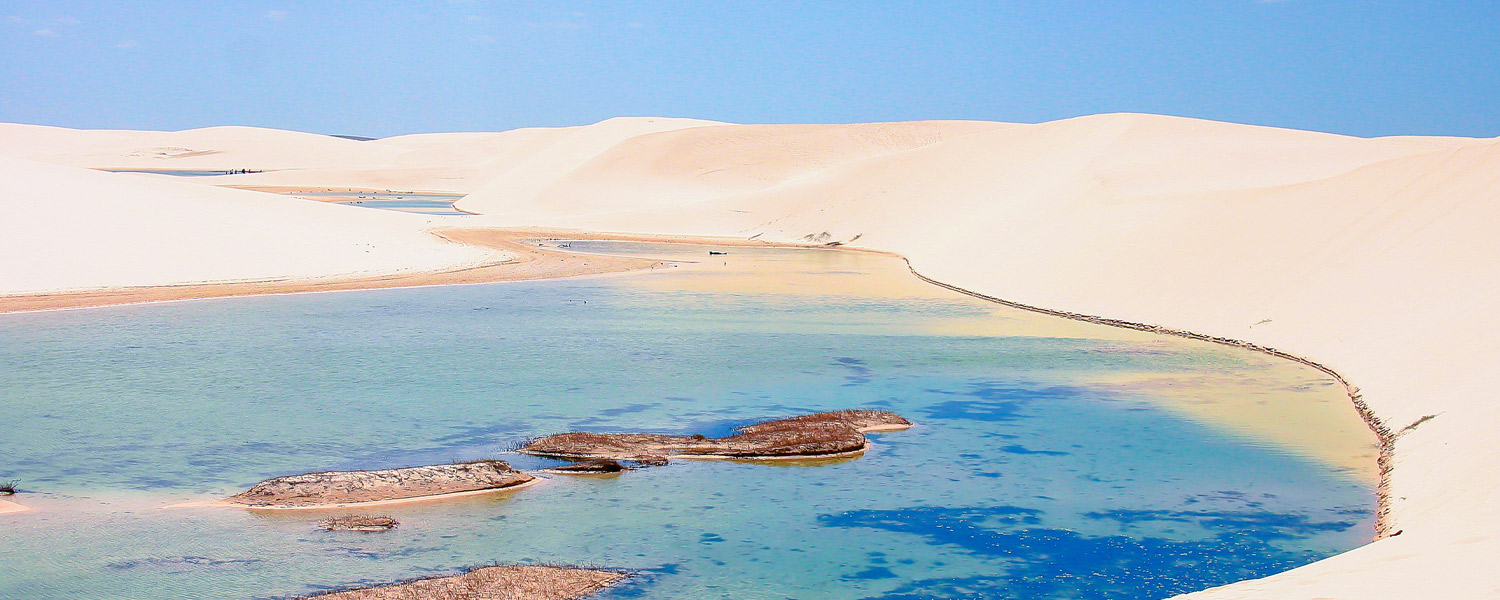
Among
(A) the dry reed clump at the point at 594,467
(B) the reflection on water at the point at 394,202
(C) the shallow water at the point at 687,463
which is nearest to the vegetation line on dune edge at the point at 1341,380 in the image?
(C) the shallow water at the point at 687,463

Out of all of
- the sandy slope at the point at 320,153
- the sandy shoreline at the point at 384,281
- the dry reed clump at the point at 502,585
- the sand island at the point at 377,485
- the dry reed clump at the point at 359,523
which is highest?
the sandy slope at the point at 320,153

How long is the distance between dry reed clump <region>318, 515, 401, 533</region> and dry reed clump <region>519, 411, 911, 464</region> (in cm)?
269

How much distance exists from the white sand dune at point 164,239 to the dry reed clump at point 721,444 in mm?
18469

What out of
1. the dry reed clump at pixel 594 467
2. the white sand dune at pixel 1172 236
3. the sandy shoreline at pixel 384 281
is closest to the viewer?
the white sand dune at pixel 1172 236

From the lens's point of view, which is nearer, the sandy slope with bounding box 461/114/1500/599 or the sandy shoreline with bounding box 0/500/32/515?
the sandy slope with bounding box 461/114/1500/599

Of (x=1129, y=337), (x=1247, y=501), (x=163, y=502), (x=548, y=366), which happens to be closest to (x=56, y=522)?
(x=163, y=502)

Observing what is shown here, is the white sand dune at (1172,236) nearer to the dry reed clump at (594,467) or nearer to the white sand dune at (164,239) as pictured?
the white sand dune at (164,239)

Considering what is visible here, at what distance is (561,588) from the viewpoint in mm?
8438

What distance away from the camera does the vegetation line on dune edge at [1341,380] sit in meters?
10.6

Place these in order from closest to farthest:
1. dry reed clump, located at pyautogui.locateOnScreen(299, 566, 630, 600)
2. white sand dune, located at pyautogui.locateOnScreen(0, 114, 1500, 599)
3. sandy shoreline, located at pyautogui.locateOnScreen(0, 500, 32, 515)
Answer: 1. dry reed clump, located at pyautogui.locateOnScreen(299, 566, 630, 600)
2. sandy shoreline, located at pyautogui.locateOnScreen(0, 500, 32, 515)
3. white sand dune, located at pyautogui.locateOnScreen(0, 114, 1500, 599)

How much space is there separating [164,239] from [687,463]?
24.6 meters

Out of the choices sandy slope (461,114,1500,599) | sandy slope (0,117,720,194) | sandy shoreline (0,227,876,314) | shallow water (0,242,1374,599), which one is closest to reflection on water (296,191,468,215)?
sandy slope (0,117,720,194)

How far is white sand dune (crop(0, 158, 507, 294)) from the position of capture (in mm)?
28188

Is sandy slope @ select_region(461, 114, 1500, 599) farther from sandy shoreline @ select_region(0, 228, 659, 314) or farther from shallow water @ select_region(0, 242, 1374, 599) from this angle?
sandy shoreline @ select_region(0, 228, 659, 314)
